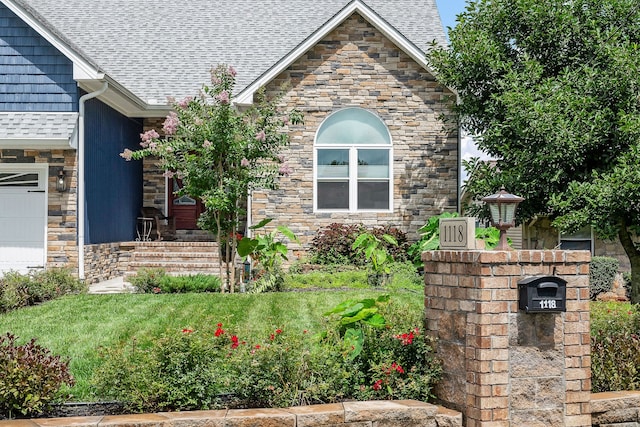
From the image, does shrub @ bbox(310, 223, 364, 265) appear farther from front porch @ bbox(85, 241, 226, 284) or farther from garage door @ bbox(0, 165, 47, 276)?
garage door @ bbox(0, 165, 47, 276)

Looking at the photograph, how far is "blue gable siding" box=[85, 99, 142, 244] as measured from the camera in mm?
15547

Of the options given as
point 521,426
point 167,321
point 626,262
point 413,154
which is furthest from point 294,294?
point 626,262

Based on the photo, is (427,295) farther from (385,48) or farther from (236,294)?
(385,48)

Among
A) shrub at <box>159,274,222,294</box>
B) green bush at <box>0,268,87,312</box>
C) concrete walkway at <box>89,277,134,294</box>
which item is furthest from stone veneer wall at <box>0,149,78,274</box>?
shrub at <box>159,274,222,294</box>

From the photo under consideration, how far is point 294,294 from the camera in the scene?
11984 millimetres

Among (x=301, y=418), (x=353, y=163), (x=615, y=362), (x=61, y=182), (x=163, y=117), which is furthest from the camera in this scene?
(x=163, y=117)

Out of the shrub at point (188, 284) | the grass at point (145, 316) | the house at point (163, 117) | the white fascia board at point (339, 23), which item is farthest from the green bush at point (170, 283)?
the white fascia board at point (339, 23)

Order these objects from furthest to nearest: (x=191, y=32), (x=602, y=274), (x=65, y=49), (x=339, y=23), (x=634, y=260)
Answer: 1. (x=191, y=32)
2. (x=602, y=274)
3. (x=339, y=23)
4. (x=65, y=49)
5. (x=634, y=260)

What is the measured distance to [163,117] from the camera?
61.2 ft

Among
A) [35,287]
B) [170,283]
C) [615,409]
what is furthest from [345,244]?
[615,409]

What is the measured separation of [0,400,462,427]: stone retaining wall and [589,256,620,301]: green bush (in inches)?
470

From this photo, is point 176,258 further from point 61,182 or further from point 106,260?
point 61,182

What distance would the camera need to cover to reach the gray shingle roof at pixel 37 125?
14.1m

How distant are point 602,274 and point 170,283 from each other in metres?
9.44
